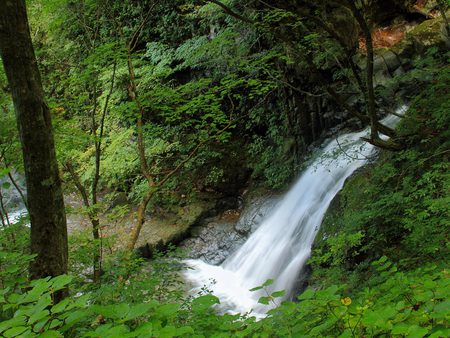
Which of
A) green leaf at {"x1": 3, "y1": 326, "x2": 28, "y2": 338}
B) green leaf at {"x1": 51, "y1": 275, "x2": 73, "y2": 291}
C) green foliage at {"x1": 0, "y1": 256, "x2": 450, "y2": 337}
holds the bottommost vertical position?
green foliage at {"x1": 0, "y1": 256, "x2": 450, "y2": 337}

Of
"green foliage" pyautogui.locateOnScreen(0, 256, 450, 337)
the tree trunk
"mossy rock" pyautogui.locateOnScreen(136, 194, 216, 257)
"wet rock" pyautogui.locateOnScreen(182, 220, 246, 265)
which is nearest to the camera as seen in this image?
"green foliage" pyautogui.locateOnScreen(0, 256, 450, 337)

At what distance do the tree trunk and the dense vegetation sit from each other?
15cm

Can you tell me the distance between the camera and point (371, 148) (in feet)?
24.6

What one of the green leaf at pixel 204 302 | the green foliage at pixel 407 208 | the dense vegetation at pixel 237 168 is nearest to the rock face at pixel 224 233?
the dense vegetation at pixel 237 168

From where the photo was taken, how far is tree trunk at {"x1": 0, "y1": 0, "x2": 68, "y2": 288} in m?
2.35

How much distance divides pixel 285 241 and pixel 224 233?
6.78ft

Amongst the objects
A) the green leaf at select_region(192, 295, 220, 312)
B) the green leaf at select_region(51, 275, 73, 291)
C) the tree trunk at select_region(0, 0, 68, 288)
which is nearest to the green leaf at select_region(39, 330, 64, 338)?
the green leaf at select_region(51, 275, 73, 291)

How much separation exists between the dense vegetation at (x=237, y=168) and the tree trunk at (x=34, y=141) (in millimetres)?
150

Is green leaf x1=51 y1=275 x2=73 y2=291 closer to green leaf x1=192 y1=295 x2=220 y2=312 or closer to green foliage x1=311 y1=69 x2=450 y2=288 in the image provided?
green leaf x1=192 y1=295 x2=220 y2=312

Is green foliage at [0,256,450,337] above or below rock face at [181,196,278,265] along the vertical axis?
above

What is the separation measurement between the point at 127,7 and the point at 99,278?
26.9 ft

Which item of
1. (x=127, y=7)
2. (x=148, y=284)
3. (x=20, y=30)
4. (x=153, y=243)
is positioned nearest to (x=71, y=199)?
(x=153, y=243)

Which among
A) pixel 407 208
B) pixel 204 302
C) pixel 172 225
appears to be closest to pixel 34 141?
pixel 204 302

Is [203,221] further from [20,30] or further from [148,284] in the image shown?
[20,30]
